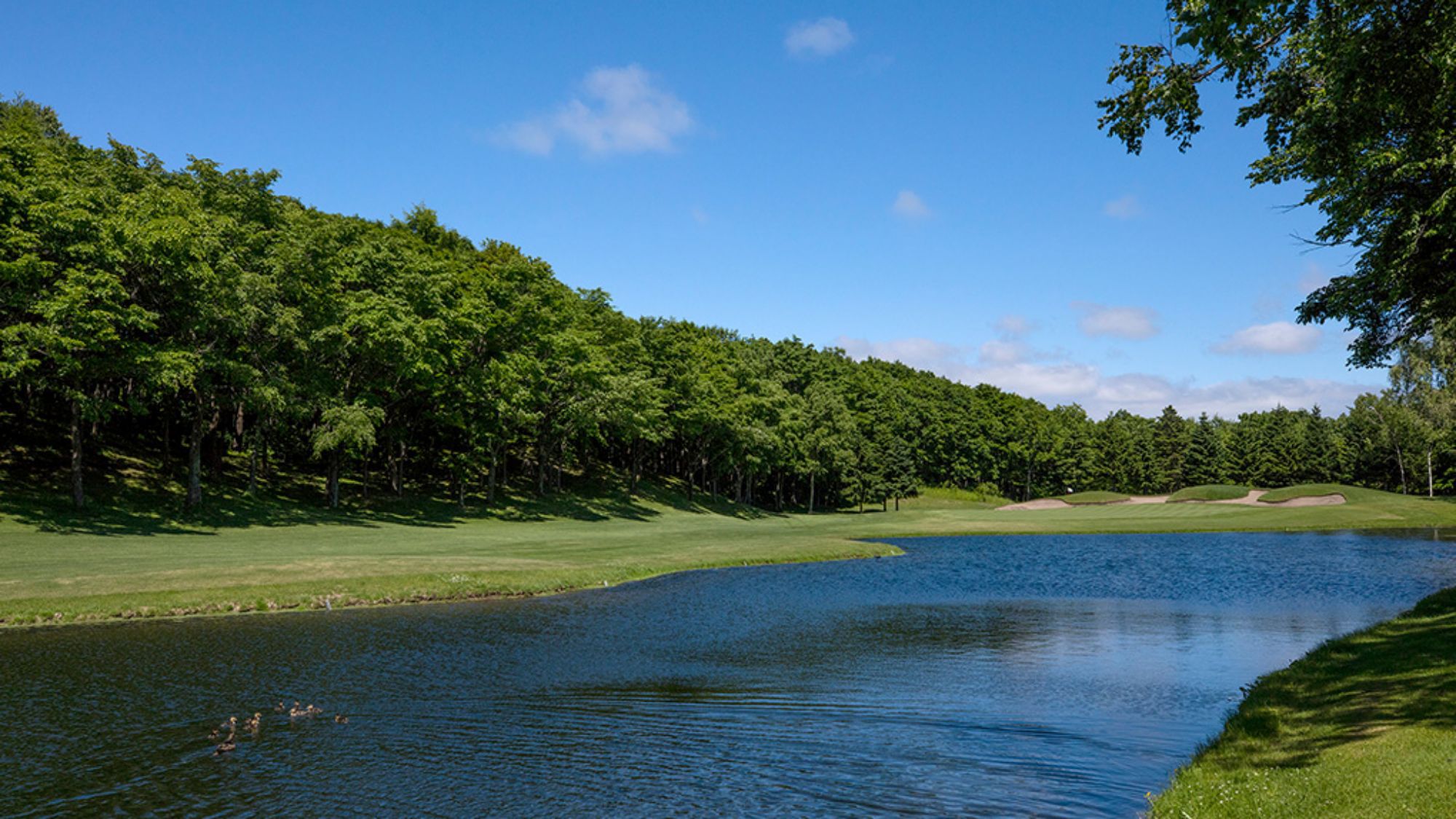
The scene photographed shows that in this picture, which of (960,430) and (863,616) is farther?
(960,430)

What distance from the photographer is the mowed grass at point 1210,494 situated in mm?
101750

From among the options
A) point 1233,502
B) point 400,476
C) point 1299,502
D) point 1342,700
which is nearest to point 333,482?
point 400,476

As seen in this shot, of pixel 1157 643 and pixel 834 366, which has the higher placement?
pixel 834 366

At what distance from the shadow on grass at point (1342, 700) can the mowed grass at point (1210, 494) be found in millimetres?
93426

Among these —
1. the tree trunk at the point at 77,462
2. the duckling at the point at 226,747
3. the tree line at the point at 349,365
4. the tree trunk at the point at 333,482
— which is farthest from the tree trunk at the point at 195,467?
the duckling at the point at 226,747

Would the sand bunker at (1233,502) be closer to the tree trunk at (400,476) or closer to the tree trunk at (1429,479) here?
the tree trunk at (1429,479)

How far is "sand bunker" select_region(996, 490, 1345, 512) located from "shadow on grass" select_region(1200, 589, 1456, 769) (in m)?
82.2

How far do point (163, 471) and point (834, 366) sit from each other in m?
107

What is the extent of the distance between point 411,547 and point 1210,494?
97077 millimetres

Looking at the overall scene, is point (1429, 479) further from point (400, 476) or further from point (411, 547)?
point (411, 547)

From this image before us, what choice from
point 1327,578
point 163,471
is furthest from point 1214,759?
point 163,471

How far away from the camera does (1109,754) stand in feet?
44.2

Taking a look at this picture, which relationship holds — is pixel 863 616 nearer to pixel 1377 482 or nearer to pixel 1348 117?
pixel 1348 117

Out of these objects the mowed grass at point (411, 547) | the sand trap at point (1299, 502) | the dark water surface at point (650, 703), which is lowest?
the dark water surface at point (650, 703)
